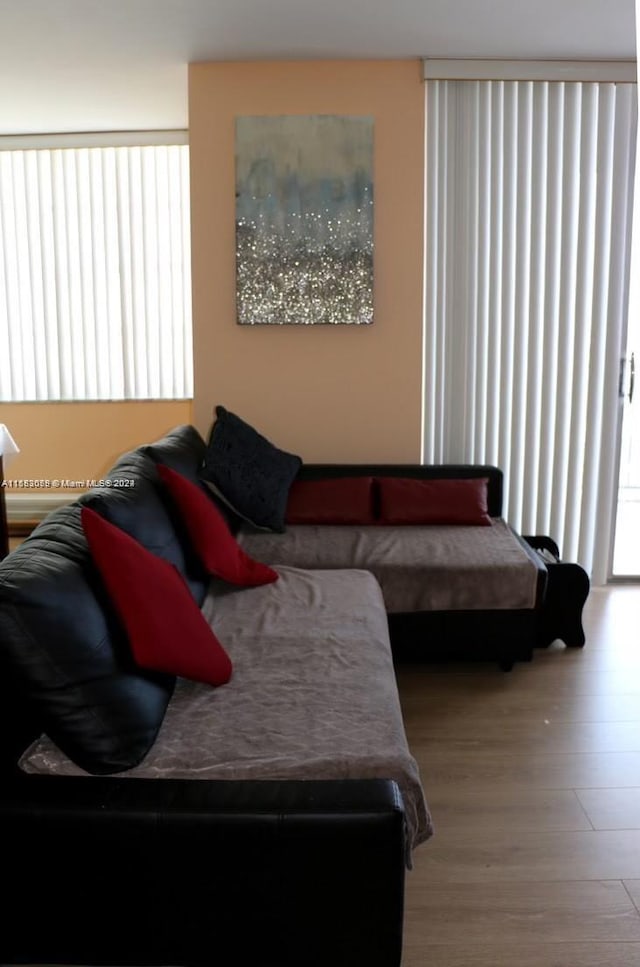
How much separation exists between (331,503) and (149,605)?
2.16 metres

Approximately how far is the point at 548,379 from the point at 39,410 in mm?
3608

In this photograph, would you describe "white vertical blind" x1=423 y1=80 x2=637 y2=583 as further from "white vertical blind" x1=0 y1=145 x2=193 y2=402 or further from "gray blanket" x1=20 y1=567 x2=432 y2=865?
"white vertical blind" x1=0 y1=145 x2=193 y2=402

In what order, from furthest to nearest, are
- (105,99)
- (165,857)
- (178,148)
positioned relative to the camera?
(178,148) → (105,99) → (165,857)

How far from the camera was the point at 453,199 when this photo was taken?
4.29m

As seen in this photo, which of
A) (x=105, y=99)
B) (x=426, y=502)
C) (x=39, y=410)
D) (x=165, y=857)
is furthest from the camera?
(x=39, y=410)

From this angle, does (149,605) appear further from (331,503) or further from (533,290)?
(533,290)

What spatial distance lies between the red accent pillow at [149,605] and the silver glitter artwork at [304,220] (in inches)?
95.2

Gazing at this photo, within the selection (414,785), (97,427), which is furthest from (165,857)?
(97,427)

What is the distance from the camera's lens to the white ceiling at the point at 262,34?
339 centimetres

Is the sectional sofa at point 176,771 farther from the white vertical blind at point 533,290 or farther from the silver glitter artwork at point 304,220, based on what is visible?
the white vertical blind at point 533,290

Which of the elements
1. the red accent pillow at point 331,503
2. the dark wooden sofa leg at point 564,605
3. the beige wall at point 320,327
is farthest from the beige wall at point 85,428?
the dark wooden sofa leg at point 564,605

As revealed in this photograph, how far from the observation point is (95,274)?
587cm

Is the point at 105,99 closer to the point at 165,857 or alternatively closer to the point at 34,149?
the point at 34,149

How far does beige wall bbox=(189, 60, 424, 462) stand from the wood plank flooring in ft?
4.80
